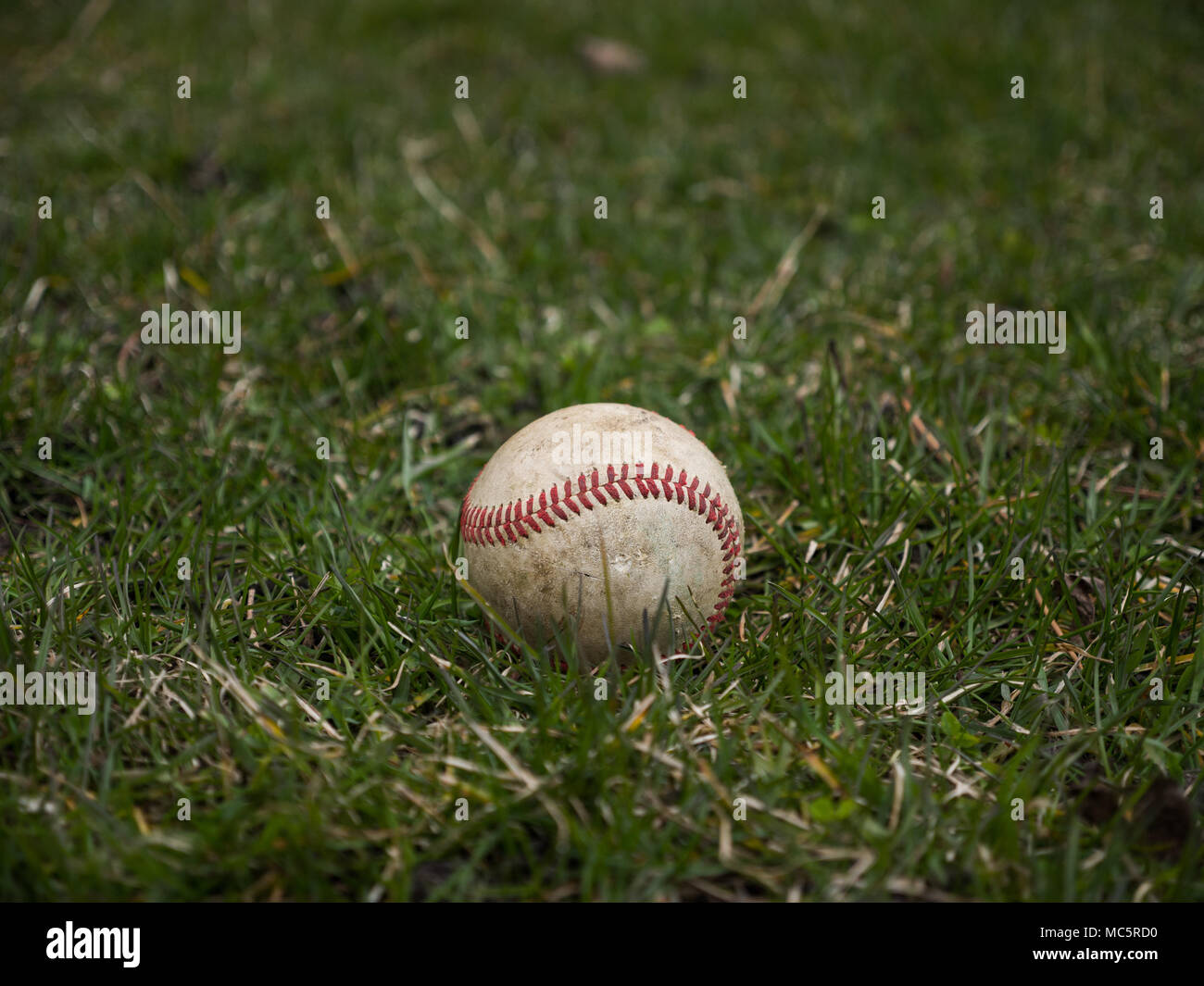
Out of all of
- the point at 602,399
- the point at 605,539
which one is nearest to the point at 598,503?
the point at 605,539

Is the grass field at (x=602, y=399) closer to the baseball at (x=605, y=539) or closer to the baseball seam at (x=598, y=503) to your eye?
the baseball at (x=605, y=539)

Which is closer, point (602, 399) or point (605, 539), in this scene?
point (605, 539)

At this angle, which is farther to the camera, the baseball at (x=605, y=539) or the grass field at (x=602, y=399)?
the baseball at (x=605, y=539)

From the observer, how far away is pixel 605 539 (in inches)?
114

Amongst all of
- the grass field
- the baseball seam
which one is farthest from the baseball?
the grass field

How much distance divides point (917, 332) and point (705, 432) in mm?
1401

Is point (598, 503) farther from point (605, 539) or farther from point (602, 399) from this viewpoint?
point (602, 399)

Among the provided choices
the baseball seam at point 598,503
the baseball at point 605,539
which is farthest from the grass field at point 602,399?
the baseball seam at point 598,503

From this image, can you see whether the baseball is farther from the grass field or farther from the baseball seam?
the grass field

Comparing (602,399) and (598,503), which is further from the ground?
(602,399)

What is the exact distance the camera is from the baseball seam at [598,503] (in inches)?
115

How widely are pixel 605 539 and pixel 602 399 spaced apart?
173cm

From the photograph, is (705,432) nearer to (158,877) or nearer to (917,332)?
(917,332)
